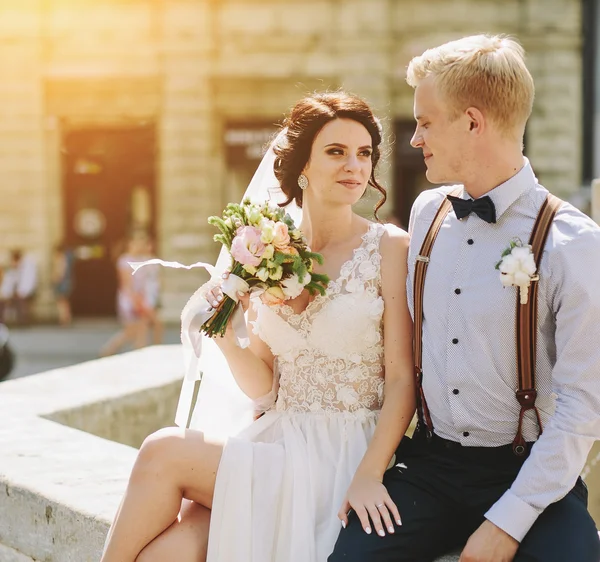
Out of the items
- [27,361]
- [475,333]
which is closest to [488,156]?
[475,333]

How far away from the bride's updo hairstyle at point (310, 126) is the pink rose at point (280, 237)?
0.52 m

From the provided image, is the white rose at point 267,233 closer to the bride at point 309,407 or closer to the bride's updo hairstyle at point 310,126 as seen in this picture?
the bride at point 309,407

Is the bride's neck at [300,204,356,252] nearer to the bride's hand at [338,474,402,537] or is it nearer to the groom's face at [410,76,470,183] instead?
the groom's face at [410,76,470,183]

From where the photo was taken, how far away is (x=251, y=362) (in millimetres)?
2879

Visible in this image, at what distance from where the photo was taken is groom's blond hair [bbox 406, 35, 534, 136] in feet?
7.23

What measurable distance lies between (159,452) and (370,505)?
624 millimetres

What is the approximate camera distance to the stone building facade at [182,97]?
1388 cm

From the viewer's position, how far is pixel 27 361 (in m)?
11.1

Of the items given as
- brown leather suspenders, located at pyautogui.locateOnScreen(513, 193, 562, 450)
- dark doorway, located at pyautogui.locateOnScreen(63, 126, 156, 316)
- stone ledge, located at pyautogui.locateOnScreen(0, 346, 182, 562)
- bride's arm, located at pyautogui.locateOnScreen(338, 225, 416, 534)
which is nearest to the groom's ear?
brown leather suspenders, located at pyautogui.locateOnScreen(513, 193, 562, 450)

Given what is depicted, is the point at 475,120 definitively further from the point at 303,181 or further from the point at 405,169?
the point at 405,169

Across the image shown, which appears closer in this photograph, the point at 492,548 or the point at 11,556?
the point at 492,548

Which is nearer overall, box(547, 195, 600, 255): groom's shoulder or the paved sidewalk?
box(547, 195, 600, 255): groom's shoulder

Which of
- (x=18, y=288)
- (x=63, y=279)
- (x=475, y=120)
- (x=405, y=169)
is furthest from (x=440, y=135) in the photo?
(x=18, y=288)

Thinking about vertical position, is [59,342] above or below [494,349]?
below
